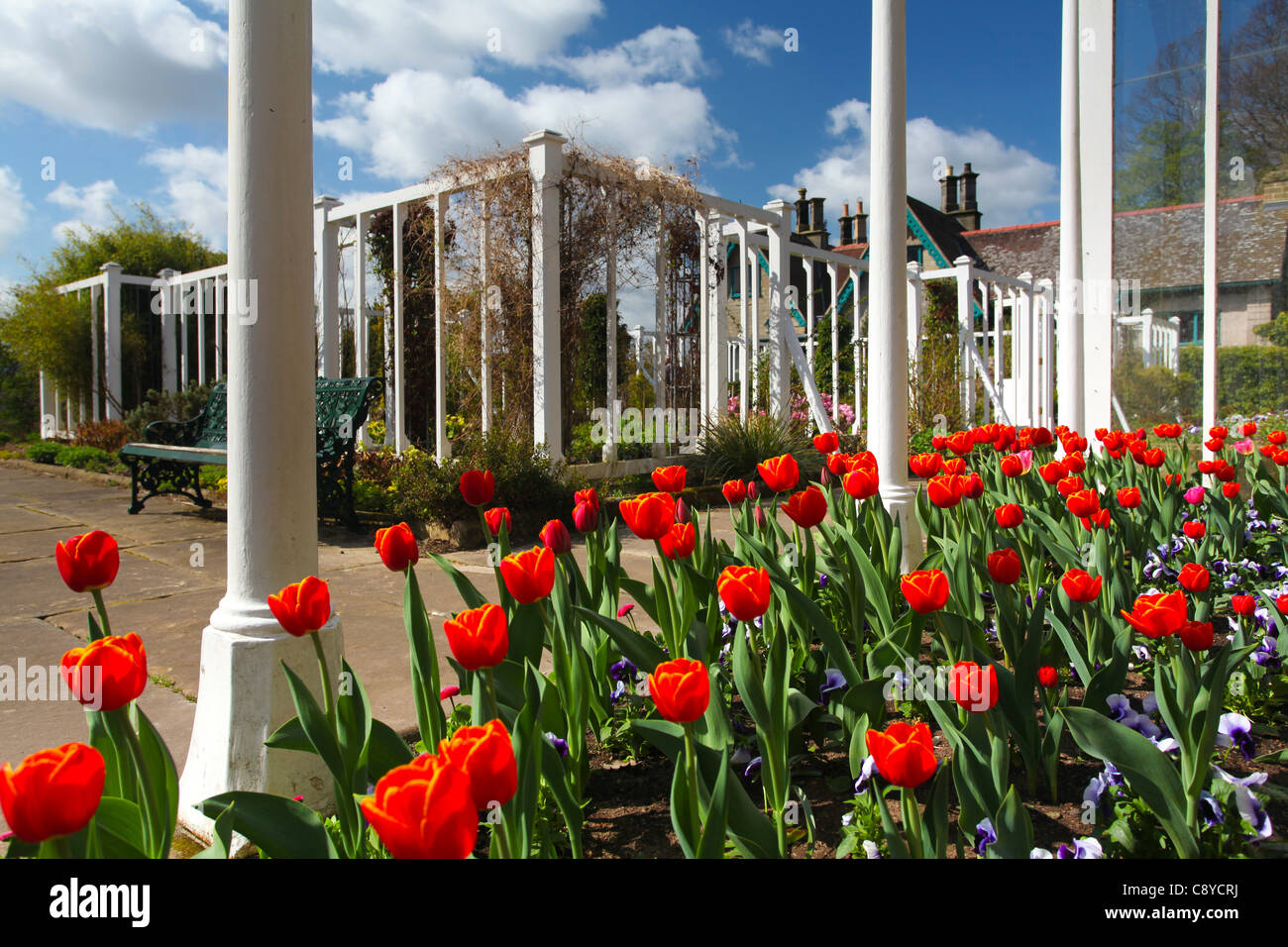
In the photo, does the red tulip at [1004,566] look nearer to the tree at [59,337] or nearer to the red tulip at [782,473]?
the red tulip at [782,473]

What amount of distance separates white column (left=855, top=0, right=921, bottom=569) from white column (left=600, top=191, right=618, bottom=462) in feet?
9.81

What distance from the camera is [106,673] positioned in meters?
0.97

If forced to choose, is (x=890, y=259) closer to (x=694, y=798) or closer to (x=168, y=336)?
(x=694, y=798)

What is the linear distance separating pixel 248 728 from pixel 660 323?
555cm

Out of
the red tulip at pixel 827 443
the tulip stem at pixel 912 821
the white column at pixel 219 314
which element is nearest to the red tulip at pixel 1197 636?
the tulip stem at pixel 912 821

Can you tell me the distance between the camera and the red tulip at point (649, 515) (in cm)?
156

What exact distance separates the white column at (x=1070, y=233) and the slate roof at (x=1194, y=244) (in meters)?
0.30

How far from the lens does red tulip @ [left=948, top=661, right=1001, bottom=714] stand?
1.13 metres

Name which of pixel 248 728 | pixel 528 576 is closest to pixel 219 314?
pixel 248 728

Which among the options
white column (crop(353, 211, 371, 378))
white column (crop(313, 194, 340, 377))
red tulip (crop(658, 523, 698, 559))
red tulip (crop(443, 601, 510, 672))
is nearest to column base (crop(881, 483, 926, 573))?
red tulip (crop(658, 523, 698, 559))

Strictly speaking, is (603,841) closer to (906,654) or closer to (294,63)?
(906,654)

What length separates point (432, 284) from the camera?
21.9 feet
